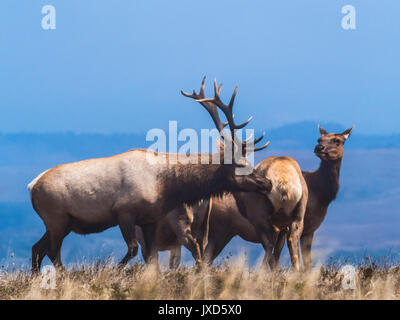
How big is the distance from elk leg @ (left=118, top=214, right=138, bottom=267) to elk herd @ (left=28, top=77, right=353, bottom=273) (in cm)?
2

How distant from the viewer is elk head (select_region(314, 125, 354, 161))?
526 inches

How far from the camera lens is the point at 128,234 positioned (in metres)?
11.0

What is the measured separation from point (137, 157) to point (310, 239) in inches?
171

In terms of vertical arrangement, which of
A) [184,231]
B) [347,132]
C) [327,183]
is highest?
[347,132]

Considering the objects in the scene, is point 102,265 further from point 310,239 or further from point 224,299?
point 310,239

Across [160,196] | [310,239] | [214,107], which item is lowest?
[310,239]

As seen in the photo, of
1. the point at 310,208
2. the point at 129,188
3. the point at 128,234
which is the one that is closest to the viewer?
the point at 128,234

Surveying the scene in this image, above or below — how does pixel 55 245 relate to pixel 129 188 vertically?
below

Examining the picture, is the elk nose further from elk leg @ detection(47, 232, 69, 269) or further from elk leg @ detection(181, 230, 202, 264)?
elk leg @ detection(47, 232, 69, 269)

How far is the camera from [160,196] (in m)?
11.3

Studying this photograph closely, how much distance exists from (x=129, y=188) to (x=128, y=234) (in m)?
0.74

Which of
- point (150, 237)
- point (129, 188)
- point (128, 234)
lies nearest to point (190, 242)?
point (150, 237)

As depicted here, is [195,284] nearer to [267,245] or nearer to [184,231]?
→ [267,245]
